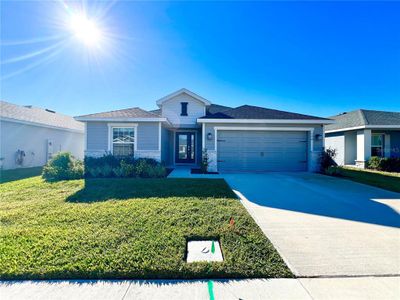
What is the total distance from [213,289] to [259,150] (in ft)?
33.5

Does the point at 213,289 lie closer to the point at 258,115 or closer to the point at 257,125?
the point at 257,125

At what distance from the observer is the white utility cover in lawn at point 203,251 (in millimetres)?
2995

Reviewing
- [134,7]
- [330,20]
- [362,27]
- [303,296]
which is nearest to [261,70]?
[330,20]

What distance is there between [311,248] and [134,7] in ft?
32.2

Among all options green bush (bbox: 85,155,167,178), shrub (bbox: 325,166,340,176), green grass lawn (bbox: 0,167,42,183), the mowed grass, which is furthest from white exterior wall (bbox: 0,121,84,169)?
shrub (bbox: 325,166,340,176)

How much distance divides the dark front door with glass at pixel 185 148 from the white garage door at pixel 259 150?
3559 mm

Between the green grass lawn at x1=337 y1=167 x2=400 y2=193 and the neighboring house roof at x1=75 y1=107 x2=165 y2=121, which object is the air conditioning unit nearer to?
the neighboring house roof at x1=75 y1=107 x2=165 y2=121

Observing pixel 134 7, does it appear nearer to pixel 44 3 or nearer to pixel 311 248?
pixel 44 3

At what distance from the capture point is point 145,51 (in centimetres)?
1069

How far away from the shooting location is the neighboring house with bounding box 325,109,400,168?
14.9 m

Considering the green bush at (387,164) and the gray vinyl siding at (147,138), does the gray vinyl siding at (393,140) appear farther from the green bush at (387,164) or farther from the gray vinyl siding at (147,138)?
the gray vinyl siding at (147,138)

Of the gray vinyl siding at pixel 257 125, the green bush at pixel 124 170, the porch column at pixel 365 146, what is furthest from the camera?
the porch column at pixel 365 146

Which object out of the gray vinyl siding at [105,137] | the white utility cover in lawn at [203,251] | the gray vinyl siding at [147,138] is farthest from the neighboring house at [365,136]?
the white utility cover in lawn at [203,251]

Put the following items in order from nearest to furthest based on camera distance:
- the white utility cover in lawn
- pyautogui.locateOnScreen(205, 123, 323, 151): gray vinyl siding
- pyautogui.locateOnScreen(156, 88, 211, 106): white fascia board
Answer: the white utility cover in lawn < pyautogui.locateOnScreen(205, 123, 323, 151): gray vinyl siding < pyautogui.locateOnScreen(156, 88, 211, 106): white fascia board
